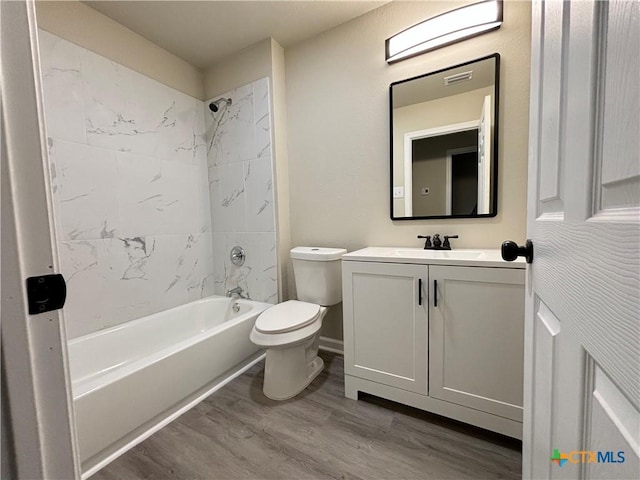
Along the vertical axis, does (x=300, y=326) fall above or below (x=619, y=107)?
below

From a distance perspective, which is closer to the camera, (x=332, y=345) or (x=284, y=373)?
(x=284, y=373)

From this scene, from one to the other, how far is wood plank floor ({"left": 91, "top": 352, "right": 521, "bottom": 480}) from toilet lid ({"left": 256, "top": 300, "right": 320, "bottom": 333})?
447mm

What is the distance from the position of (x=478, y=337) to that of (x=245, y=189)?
1.94 meters

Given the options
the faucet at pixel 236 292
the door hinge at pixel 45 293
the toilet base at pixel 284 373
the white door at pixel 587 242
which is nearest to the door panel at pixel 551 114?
the white door at pixel 587 242

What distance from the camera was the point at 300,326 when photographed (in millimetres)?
1542

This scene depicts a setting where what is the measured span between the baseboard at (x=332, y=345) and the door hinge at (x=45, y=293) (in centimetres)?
186

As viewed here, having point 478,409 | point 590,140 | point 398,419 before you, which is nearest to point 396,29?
point 590,140

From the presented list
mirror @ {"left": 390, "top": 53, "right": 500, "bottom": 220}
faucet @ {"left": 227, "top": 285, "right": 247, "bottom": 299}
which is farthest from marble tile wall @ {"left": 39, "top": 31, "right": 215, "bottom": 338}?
mirror @ {"left": 390, "top": 53, "right": 500, "bottom": 220}

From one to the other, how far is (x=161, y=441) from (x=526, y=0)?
9.56 feet

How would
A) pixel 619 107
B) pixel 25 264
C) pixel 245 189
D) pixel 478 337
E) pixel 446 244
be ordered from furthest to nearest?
Result: pixel 245 189 → pixel 446 244 → pixel 478 337 → pixel 25 264 → pixel 619 107

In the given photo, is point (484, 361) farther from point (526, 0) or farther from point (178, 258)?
point (178, 258)

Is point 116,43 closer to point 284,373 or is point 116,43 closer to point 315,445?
point 284,373

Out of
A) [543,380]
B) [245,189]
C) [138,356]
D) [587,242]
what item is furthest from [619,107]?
[138,356]

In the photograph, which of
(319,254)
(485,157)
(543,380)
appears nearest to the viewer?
(543,380)
